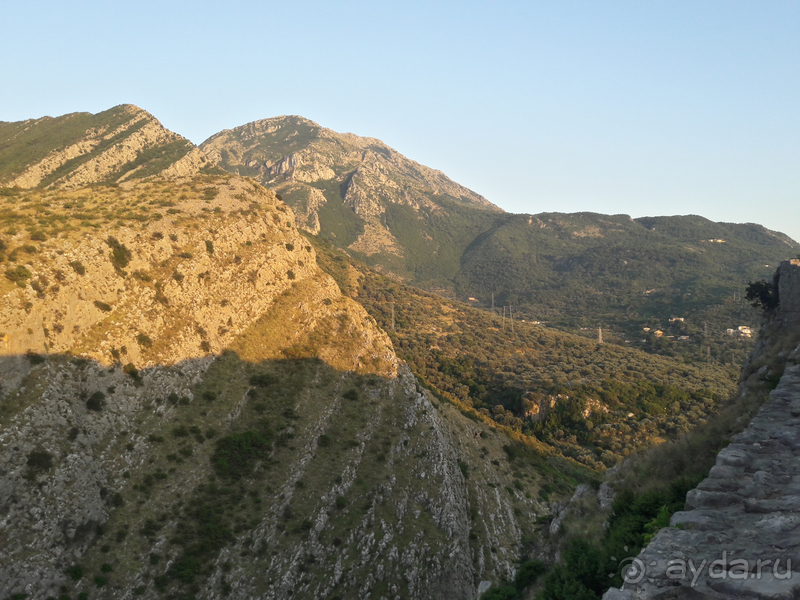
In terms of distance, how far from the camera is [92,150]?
413ft

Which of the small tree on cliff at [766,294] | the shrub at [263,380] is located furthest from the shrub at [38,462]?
the small tree on cliff at [766,294]

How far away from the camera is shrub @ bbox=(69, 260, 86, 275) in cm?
3884

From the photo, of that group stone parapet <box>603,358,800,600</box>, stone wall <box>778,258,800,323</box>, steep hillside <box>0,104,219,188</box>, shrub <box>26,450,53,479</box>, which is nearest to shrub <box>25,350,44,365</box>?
shrub <box>26,450,53,479</box>

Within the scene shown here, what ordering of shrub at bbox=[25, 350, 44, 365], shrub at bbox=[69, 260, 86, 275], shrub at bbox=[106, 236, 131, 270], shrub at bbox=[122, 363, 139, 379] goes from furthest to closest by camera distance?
shrub at bbox=[106, 236, 131, 270] < shrub at bbox=[69, 260, 86, 275] < shrub at bbox=[122, 363, 139, 379] < shrub at bbox=[25, 350, 44, 365]

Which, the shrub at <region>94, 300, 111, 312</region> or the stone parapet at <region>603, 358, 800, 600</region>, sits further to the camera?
the shrub at <region>94, 300, 111, 312</region>

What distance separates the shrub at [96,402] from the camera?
110 ft

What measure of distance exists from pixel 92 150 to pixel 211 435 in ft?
Result: 419

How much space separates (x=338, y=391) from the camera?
48.5m

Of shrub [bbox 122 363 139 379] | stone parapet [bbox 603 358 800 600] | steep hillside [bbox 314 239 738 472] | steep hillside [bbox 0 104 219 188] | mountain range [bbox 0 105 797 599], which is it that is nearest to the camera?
stone parapet [bbox 603 358 800 600]

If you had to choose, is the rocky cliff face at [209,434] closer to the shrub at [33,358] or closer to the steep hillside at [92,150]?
the shrub at [33,358]

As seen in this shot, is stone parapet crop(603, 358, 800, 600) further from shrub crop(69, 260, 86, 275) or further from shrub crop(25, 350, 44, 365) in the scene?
shrub crop(69, 260, 86, 275)

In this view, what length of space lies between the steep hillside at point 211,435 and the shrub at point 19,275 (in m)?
0.15

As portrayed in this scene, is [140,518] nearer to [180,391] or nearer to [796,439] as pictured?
[180,391]

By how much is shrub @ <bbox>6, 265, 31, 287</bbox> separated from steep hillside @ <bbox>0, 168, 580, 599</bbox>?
150 mm
